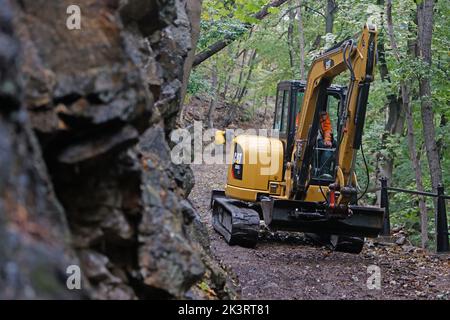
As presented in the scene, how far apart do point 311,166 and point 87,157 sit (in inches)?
281

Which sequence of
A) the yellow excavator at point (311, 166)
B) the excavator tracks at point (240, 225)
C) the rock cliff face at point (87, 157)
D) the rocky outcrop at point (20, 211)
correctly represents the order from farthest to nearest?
the excavator tracks at point (240, 225) < the yellow excavator at point (311, 166) < the rock cliff face at point (87, 157) < the rocky outcrop at point (20, 211)

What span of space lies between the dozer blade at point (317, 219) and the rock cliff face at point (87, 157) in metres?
5.33

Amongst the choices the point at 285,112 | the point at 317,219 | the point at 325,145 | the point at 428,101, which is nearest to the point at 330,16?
the point at 428,101

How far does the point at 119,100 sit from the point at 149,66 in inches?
70.3

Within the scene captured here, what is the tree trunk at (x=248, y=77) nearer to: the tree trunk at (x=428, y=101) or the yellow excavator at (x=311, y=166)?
the tree trunk at (x=428, y=101)

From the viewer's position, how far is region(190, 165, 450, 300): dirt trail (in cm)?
761

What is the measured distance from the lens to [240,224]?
1042 centimetres

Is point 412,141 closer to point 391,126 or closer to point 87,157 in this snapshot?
point 391,126

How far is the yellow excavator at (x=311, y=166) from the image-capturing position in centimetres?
889

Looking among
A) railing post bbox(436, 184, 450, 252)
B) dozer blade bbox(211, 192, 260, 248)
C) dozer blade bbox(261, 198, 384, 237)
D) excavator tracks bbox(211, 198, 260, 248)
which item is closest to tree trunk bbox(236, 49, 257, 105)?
dozer blade bbox(211, 192, 260, 248)

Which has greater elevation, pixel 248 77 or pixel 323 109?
pixel 248 77

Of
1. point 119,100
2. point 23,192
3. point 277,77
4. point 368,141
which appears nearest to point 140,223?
point 119,100

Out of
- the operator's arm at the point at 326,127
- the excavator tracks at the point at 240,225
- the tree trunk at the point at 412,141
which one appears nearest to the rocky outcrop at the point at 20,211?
the excavator tracks at the point at 240,225

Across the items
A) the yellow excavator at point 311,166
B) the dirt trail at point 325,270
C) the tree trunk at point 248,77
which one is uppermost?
the tree trunk at point 248,77
